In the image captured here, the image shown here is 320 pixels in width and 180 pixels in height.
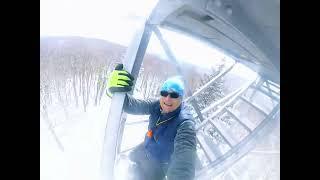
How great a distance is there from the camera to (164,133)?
44.6 inches

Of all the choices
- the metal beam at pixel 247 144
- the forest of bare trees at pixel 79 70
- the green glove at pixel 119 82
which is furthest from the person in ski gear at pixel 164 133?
the metal beam at pixel 247 144

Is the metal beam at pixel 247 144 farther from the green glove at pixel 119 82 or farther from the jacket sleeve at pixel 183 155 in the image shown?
the green glove at pixel 119 82

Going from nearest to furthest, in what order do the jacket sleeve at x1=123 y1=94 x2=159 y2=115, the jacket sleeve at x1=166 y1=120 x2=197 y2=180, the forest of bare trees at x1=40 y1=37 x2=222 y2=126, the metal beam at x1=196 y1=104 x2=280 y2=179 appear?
the jacket sleeve at x1=166 y1=120 x2=197 y2=180 → the jacket sleeve at x1=123 y1=94 x2=159 y2=115 → the forest of bare trees at x1=40 y1=37 x2=222 y2=126 → the metal beam at x1=196 y1=104 x2=280 y2=179

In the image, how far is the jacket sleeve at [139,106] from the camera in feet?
3.84

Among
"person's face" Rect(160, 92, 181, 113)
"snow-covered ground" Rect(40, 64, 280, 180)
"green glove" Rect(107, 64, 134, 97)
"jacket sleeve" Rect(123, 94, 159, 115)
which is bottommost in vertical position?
"snow-covered ground" Rect(40, 64, 280, 180)

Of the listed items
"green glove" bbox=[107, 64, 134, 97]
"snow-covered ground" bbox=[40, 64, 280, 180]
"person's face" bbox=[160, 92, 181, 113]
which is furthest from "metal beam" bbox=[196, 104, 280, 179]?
"green glove" bbox=[107, 64, 134, 97]

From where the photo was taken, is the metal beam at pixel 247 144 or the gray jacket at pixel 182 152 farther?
the metal beam at pixel 247 144

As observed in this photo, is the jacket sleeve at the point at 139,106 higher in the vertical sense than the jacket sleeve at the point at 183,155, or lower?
higher

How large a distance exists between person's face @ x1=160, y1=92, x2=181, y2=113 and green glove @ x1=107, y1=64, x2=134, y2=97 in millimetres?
107

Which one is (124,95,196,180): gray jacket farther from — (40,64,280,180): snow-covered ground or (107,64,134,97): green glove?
(40,64,280,180): snow-covered ground

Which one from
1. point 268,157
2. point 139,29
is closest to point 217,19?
point 139,29

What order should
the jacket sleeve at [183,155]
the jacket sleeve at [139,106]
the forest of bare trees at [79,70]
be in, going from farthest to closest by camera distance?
the forest of bare trees at [79,70] < the jacket sleeve at [139,106] < the jacket sleeve at [183,155]

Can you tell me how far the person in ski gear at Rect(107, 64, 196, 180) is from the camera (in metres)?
1.08
